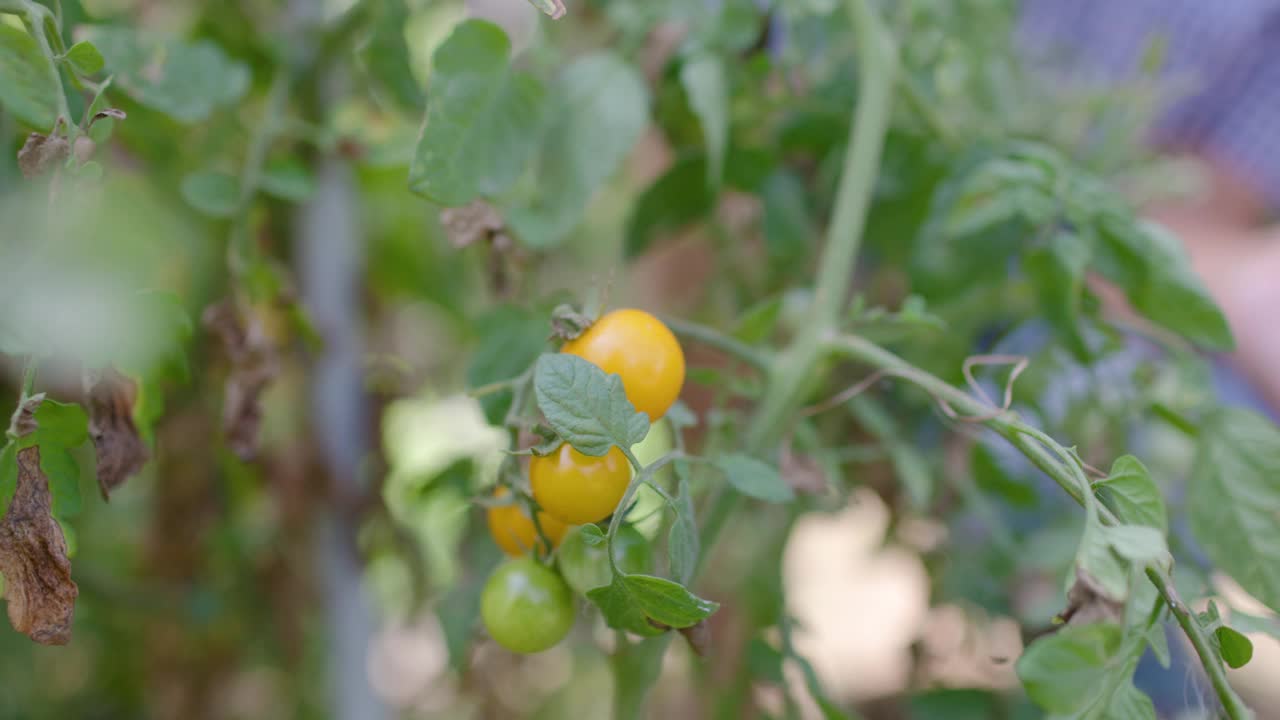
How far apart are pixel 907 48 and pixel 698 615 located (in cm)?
33

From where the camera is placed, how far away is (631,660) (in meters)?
0.35

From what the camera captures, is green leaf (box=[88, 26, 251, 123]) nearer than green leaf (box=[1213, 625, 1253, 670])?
No

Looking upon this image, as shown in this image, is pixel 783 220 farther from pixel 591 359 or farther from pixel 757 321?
pixel 591 359

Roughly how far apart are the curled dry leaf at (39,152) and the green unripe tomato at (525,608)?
189mm

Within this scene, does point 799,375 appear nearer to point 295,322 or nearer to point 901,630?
point 295,322

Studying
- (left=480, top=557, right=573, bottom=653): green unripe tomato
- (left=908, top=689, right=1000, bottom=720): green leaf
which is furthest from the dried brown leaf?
(left=908, top=689, right=1000, bottom=720): green leaf

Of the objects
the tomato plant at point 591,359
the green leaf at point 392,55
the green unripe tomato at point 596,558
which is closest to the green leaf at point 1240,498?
the tomato plant at point 591,359

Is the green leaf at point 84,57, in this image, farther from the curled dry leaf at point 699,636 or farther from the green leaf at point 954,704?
the green leaf at point 954,704

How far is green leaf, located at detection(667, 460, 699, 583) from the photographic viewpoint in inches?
10.2

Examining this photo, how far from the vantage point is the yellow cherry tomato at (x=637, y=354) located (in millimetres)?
274

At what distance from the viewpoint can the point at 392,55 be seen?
409 millimetres

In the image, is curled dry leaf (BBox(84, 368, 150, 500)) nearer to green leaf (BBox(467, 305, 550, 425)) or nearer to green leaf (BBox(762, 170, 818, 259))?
green leaf (BBox(467, 305, 550, 425))

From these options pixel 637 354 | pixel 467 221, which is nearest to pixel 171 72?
pixel 467 221

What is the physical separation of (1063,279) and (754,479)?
0.59ft
